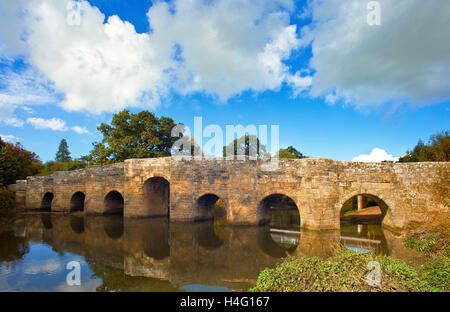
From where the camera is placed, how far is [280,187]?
1308cm

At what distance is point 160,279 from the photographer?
669cm

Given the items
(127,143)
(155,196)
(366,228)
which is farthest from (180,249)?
(127,143)

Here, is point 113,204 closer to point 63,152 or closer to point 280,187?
point 280,187

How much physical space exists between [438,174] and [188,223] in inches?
517

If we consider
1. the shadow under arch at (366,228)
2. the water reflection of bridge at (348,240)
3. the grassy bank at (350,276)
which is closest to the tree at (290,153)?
the shadow under arch at (366,228)

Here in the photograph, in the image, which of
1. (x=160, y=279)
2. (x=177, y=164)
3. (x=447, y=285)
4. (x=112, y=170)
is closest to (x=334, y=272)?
(x=447, y=285)

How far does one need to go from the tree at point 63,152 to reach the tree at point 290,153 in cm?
6293

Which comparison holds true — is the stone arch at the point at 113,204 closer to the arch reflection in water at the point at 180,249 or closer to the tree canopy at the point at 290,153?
the arch reflection in water at the point at 180,249

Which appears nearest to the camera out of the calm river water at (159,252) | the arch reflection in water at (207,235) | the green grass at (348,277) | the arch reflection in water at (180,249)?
the green grass at (348,277)

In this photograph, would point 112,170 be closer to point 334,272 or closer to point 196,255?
point 196,255

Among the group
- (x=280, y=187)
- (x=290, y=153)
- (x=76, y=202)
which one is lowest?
(x=76, y=202)

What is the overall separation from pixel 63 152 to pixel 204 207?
2731 inches

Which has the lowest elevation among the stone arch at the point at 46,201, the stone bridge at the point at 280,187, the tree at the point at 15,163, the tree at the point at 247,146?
the stone arch at the point at 46,201

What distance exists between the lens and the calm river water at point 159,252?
643 centimetres
